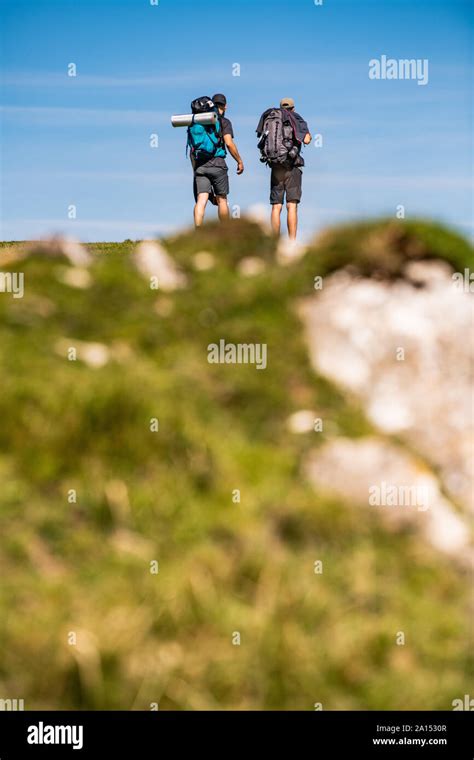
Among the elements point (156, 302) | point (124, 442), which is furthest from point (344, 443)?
point (156, 302)

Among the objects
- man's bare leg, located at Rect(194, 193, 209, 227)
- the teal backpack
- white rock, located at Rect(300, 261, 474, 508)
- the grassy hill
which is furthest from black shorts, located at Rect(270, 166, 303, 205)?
white rock, located at Rect(300, 261, 474, 508)

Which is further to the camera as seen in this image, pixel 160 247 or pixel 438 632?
pixel 160 247

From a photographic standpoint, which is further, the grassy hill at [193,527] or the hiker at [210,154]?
the hiker at [210,154]

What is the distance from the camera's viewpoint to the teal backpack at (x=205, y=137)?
666 inches

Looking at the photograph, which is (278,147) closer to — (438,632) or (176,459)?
Answer: (176,459)

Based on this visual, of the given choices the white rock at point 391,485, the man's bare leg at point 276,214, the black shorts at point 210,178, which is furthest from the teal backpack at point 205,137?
the white rock at point 391,485

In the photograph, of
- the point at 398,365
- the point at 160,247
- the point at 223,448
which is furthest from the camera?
the point at 160,247

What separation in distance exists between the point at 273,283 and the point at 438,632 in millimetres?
5311

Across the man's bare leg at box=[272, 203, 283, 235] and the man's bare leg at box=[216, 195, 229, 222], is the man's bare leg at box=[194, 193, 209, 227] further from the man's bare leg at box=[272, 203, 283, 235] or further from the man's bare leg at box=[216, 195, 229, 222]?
the man's bare leg at box=[272, 203, 283, 235]

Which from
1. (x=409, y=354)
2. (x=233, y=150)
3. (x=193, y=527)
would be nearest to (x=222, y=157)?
(x=233, y=150)

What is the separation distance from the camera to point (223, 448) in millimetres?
10086

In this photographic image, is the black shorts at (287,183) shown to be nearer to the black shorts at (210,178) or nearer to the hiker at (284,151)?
the hiker at (284,151)

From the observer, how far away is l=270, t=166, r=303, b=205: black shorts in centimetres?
1738

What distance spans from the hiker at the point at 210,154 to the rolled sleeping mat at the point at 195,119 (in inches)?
4.2
